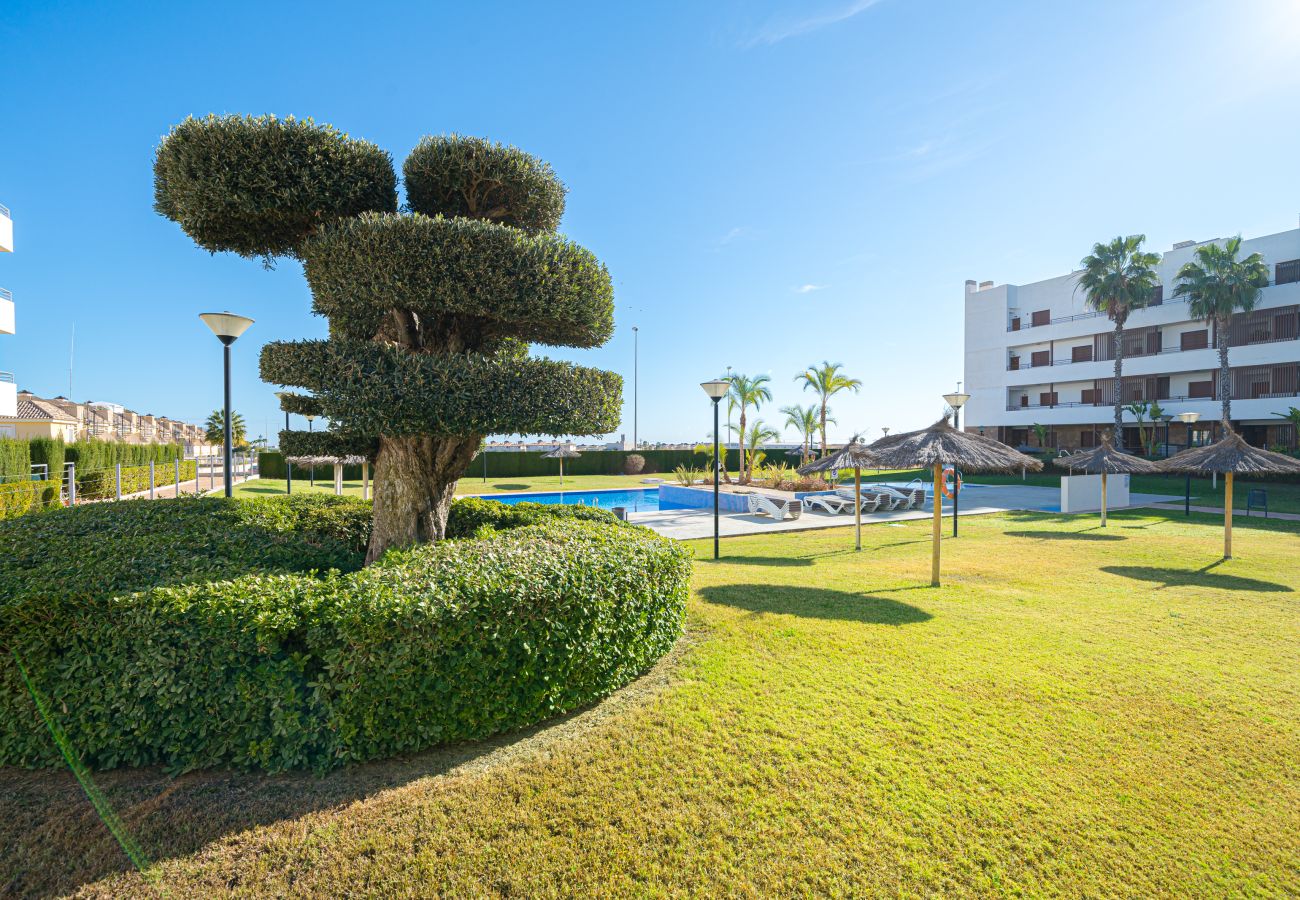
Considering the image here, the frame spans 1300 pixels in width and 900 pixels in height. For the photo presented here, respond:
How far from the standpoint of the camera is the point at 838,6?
8.55m

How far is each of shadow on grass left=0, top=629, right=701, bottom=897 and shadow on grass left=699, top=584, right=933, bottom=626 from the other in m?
3.69

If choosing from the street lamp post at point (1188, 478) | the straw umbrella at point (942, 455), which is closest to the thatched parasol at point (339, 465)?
the straw umbrella at point (942, 455)

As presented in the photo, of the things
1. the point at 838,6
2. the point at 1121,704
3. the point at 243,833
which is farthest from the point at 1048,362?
the point at 243,833

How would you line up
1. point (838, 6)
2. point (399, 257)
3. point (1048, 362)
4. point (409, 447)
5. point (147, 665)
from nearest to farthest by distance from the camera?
1. point (147, 665)
2. point (399, 257)
3. point (409, 447)
4. point (838, 6)
5. point (1048, 362)

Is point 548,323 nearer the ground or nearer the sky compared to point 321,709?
nearer the sky

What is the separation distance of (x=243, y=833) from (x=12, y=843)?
3.91 feet

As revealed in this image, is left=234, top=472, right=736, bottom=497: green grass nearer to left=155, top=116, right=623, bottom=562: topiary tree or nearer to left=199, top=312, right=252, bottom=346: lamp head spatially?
left=199, top=312, right=252, bottom=346: lamp head

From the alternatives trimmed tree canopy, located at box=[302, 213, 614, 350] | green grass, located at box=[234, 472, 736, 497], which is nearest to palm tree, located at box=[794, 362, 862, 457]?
green grass, located at box=[234, 472, 736, 497]

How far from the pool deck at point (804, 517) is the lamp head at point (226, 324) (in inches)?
318

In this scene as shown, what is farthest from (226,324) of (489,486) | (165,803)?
(489,486)

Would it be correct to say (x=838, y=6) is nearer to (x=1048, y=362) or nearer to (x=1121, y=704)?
(x=1121, y=704)

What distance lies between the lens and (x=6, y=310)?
17750mm

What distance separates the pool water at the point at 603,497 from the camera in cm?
2261

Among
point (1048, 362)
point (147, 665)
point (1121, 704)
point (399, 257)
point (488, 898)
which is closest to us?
point (488, 898)
